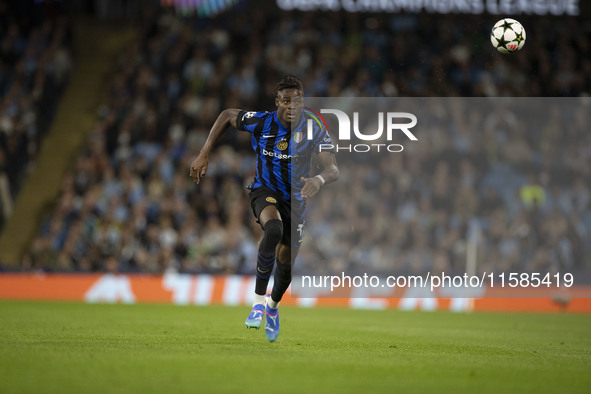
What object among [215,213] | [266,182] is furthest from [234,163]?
[266,182]

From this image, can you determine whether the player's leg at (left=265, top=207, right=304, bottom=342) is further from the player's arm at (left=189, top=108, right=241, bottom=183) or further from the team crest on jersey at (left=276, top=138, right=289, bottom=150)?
the player's arm at (left=189, top=108, right=241, bottom=183)

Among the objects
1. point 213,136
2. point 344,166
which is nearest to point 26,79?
point 344,166

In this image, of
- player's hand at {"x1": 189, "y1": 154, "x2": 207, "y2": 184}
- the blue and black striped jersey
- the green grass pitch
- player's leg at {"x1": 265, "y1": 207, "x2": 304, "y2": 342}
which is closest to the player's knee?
player's leg at {"x1": 265, "y1": 207, "x2": 304, "y2": 342}

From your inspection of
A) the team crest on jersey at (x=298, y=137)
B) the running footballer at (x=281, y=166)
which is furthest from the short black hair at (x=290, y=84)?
the team crest on jersey at (x=298, y=137)

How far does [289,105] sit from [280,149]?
470 mm

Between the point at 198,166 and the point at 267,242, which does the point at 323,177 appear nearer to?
the point at 267,242

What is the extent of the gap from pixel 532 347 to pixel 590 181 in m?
8.86

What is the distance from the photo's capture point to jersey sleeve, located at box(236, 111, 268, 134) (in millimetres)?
9180

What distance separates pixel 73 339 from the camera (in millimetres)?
8570

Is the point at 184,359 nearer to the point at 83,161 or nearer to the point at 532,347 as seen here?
the point at 532,347

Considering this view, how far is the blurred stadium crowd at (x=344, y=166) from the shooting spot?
57.4 feet

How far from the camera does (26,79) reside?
2328cm

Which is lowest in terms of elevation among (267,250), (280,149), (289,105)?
(267,250)

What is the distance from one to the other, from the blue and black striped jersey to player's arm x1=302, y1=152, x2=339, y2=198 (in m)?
0.18
